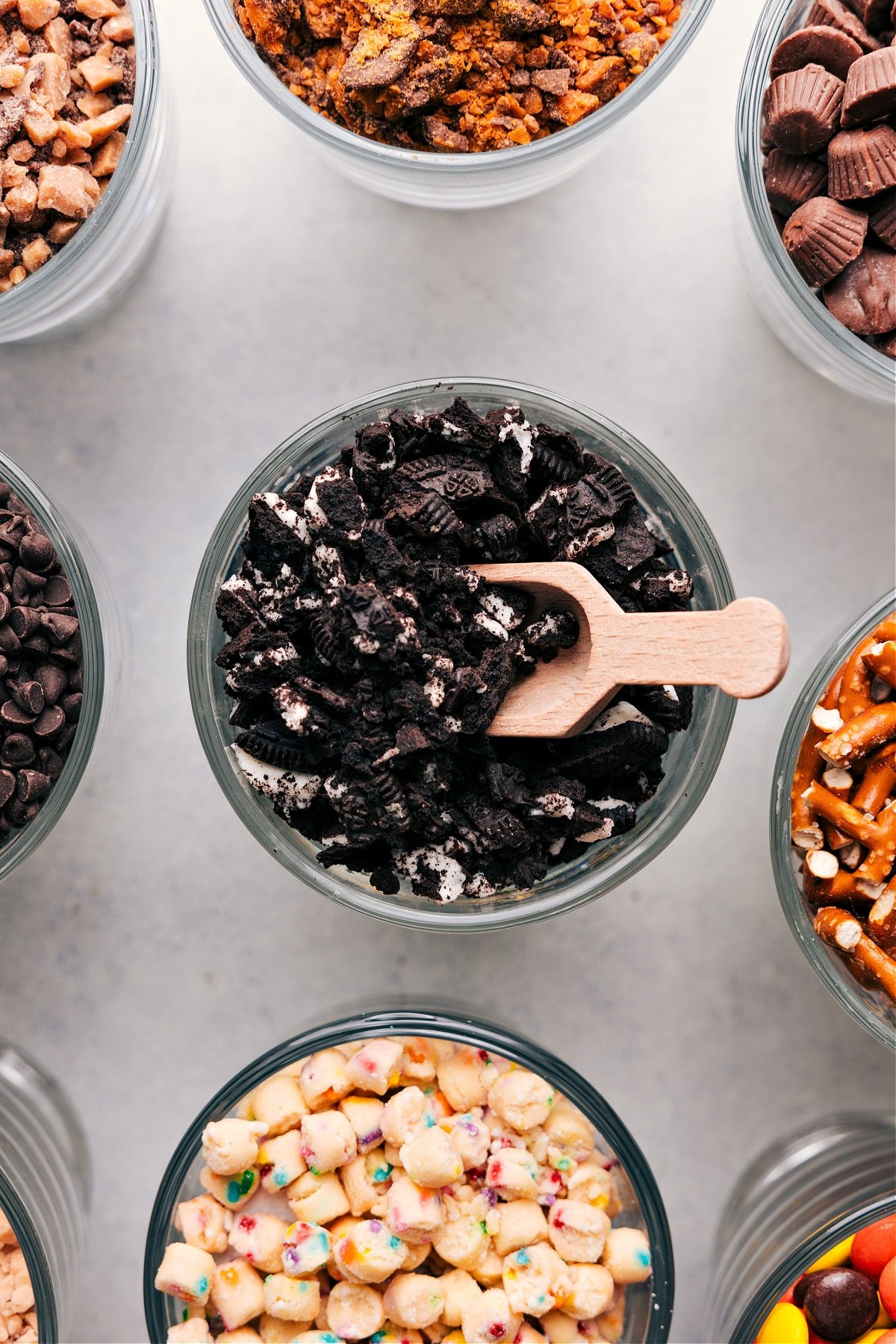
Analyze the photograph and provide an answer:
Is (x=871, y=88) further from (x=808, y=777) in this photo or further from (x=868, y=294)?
(x=808, y=777)

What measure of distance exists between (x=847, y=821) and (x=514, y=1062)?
1.32ft

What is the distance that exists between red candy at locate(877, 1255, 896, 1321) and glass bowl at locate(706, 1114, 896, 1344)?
0.13ft

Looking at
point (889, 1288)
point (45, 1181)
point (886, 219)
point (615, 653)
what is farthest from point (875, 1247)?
point (886, 219)

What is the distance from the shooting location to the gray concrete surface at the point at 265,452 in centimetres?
112

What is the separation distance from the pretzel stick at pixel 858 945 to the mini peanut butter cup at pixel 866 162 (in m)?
0.67

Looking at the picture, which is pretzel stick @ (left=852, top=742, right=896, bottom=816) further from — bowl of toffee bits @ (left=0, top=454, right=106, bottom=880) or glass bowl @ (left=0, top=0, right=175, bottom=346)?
glass bowl @ (left=0, top=0, right=175, bottom=346)

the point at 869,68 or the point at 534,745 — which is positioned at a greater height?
the point at 869,68

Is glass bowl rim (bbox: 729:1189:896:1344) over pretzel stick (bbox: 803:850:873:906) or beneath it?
beneath

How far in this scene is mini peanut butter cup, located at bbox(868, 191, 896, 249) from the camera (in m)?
0.92

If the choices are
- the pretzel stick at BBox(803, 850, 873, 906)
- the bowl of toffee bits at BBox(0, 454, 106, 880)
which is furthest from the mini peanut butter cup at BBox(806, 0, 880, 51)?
the bowl of toffee bits at BBox(0, 454, 106, 880)

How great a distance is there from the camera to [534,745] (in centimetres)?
92

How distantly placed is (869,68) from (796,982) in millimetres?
943

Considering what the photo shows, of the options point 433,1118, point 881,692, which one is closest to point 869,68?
point 881,692

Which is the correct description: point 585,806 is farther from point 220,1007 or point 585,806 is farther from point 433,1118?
point 220,1007
